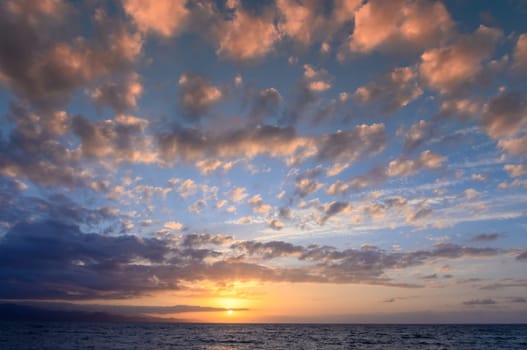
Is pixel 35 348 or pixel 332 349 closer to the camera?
pixel 35 348

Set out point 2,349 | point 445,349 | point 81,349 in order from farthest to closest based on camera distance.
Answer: point 445,349 < point 81,349 < point 2,349

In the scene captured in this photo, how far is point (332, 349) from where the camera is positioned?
70875mm

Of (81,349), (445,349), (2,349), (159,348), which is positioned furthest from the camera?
(445,349)

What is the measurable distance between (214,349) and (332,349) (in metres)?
23.9

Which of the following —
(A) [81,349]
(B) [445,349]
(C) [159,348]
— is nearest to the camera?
(A) [81,349]

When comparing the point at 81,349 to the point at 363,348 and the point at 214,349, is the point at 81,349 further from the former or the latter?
the point at 363,348

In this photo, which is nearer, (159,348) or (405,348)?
(159,348)

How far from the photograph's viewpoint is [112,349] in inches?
2470

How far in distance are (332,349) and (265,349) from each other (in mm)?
13690

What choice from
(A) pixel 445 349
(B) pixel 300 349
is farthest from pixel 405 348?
(B) pixel 300 349

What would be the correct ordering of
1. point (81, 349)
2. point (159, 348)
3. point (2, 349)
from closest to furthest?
point (2, 349) → point (81, 349) → point (159, 348)

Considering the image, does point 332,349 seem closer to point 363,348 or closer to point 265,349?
point 363,348

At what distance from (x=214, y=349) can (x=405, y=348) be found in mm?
39796

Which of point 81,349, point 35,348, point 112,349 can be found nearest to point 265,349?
point 112,349
